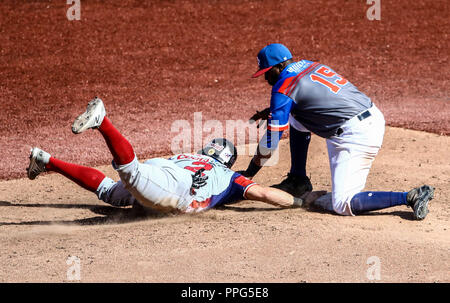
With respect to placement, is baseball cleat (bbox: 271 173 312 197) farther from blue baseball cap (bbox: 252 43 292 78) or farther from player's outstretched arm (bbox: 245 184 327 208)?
blue baseball cap (bbox: 252 43 292 78)

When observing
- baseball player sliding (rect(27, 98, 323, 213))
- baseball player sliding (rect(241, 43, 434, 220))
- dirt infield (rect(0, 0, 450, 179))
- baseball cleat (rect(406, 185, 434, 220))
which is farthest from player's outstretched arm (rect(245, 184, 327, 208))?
dirt infield (rect(0, 0, 450, 179))

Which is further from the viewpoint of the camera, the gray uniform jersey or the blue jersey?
the blue jersey

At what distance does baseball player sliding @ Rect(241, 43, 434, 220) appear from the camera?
182 inches

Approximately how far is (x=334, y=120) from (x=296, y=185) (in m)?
0.80

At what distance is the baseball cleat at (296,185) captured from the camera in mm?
5273

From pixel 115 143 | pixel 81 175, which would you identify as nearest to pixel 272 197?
pixel 115 143

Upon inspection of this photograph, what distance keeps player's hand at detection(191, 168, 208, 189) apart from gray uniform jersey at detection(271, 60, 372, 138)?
0.77 meters

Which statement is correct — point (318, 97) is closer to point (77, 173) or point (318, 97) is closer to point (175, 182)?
point (175, 182)

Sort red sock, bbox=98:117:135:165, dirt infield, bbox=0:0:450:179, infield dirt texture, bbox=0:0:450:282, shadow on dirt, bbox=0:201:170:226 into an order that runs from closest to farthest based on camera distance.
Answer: infield dirt texture, bbox=0:0:450:282
red sock, bbox=98:117:135:165
shadow on dirt, bbox=0:201:170:226
dirt infield, bbox=0:0:450:179

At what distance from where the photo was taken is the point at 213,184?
4.89 meters

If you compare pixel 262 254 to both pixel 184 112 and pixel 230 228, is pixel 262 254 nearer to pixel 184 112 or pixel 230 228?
pixel 230 228

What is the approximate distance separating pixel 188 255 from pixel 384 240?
130cm

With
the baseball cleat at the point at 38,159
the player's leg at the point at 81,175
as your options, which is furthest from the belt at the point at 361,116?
the baseball cleat at the point at 38,159
